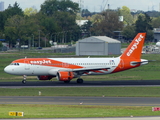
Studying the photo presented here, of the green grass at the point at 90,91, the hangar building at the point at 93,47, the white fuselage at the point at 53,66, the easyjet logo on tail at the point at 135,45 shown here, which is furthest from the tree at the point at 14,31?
the green grass at the point at 90,91

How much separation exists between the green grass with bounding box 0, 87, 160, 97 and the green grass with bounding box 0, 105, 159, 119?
8460 millimetres

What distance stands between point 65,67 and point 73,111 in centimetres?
2499

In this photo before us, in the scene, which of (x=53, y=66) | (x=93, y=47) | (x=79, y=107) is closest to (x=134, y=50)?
(x=53, y=66)

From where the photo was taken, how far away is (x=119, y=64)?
57812 mm

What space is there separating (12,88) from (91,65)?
13.3 m

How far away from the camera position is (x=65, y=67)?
55.9 meters

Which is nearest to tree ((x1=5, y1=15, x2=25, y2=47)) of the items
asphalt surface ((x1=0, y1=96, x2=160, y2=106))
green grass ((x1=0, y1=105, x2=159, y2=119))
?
asphalt surface ((x1=0, y1=96, x2=160, y2=106))

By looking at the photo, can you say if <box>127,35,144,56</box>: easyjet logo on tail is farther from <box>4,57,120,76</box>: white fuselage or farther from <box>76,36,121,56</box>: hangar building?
<box>76,36,121,56</box>: hangar building

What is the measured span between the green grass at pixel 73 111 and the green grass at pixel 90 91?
8.46m

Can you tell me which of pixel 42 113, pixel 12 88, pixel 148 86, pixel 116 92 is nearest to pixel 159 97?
pixel 116 92

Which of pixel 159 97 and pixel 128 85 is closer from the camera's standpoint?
pixel 159 97

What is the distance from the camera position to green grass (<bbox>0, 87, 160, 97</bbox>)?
140 feet

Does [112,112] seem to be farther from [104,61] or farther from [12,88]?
[104,61]

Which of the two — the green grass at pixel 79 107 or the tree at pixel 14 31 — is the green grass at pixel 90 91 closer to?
the green grass at pixel 79 107
